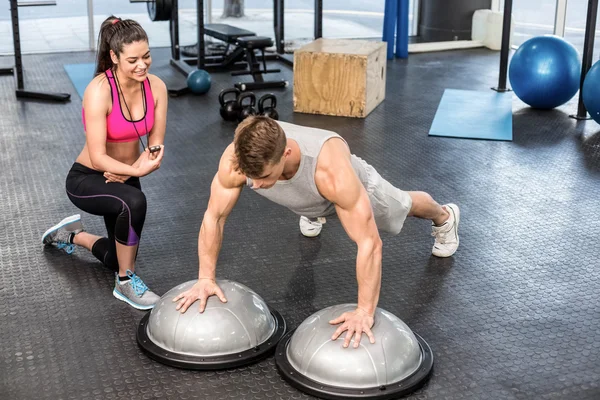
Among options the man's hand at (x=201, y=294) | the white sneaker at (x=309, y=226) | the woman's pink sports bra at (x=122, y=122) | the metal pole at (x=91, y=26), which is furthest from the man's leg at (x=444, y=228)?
the metal pole at (x=91, y=26)

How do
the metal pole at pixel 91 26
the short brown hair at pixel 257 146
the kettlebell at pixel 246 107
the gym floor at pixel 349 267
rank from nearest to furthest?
the short brown hair at pixel 257 146 < the gym floor at pixel 349 267 < the kettlebell at pixel 246 107 < the metal pole at pixel 91 26

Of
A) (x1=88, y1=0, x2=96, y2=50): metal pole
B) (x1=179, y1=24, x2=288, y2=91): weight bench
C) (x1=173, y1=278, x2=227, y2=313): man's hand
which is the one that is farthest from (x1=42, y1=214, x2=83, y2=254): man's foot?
(x1=88, y1=0, x2=96, y2=50): metal pole

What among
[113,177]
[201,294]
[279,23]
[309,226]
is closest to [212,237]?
[201,294]

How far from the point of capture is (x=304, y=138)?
7.16 ft

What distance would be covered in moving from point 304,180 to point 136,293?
83 centimetres

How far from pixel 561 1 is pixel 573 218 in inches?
173

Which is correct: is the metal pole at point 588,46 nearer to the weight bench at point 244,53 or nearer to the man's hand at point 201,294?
the weight bench at point 244,53

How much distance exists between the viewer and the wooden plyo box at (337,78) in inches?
204

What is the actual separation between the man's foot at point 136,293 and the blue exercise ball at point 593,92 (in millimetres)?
3267

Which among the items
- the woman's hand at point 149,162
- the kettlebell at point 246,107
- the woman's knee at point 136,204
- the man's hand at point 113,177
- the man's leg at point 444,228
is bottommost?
the man's leg at point 444,228

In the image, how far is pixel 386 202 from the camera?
2.57m

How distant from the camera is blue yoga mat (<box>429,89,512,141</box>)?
4.93 m

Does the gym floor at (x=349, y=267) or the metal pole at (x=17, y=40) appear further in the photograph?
the metal pole at (x=17, y=40)

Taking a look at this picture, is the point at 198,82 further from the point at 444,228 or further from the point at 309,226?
the point at 444,228
